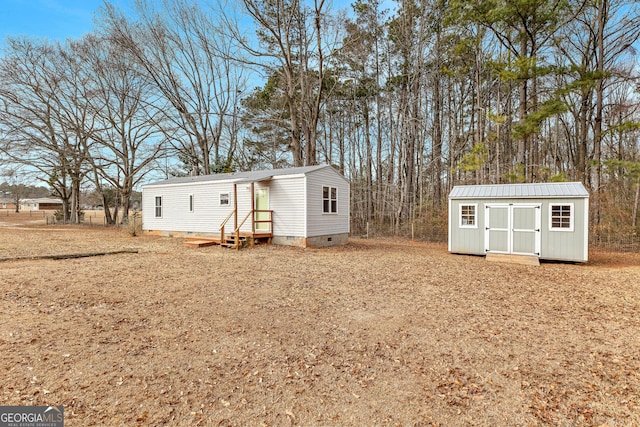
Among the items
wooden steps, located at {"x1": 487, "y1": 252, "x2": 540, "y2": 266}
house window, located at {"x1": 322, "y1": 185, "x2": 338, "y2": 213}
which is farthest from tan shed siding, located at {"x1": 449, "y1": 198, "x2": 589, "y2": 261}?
house window, located at {"x1": 322, "y1": 185, "x2": 338, "y2": 213}

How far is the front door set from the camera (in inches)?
477

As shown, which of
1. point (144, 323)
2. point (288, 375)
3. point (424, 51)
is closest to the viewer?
point (288, 375)

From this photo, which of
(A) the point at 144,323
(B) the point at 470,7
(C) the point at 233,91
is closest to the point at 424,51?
(B) the point at 470,7

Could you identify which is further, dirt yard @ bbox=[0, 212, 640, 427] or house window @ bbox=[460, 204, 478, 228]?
house window @ bbox=[460, 204, 478, 228]

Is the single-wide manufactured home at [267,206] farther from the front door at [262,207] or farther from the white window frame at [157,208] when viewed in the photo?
the white window frame at [157,208]

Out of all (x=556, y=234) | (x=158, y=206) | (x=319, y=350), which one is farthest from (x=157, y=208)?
(x=556, y=234)

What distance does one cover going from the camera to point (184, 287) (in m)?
5.77

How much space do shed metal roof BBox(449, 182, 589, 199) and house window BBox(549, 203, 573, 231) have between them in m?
0.29

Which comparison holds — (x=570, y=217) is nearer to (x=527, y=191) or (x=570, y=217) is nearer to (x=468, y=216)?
(x=527, y=191)

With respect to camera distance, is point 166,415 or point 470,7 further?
point 470,7

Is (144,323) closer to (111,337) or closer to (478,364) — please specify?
(111,337)

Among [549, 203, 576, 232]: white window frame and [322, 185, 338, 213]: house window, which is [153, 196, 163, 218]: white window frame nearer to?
[322, 185, 338, 213]: house window

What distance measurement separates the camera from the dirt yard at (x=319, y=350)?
7.75 feet

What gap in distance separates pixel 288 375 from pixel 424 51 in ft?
61.9
